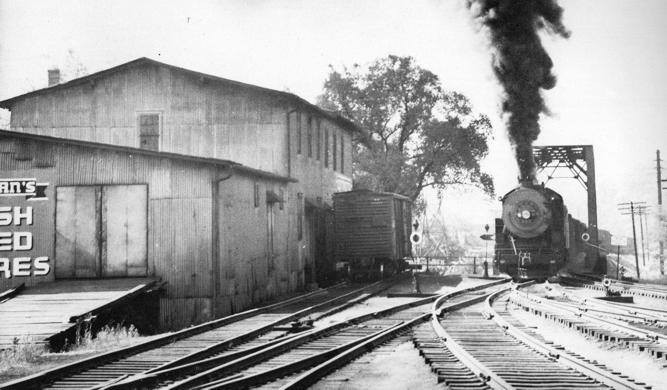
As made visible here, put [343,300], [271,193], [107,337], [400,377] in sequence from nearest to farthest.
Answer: [400,377] < [107,337] < [343,300] < [271,193]

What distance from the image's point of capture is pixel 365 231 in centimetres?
2659

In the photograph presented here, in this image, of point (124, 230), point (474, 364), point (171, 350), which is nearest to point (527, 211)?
point (124, 230)

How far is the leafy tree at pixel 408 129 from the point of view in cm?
4759

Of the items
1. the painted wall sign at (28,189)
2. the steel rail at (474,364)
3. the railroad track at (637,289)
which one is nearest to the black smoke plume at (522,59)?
the railroad track at (637,289)

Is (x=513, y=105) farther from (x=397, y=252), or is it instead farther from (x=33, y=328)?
(x=33, y=328)

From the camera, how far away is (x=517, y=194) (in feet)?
77.6

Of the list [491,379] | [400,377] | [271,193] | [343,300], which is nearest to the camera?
[491,379]

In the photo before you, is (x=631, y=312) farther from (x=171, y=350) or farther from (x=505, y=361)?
(x=171, y=350)

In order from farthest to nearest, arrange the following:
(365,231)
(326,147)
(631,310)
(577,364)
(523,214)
A: 1. (326,147)
2. (365,231)
3. (523,214)
4. (631,310)
5. (577,364)

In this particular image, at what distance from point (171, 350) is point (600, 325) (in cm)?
702

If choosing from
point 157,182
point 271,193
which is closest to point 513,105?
point 271,193

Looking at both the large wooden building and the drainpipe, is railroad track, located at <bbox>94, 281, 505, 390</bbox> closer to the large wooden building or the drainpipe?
the drainpipe

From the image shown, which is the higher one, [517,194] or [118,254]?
[517,194]

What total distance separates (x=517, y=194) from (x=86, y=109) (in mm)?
15155
